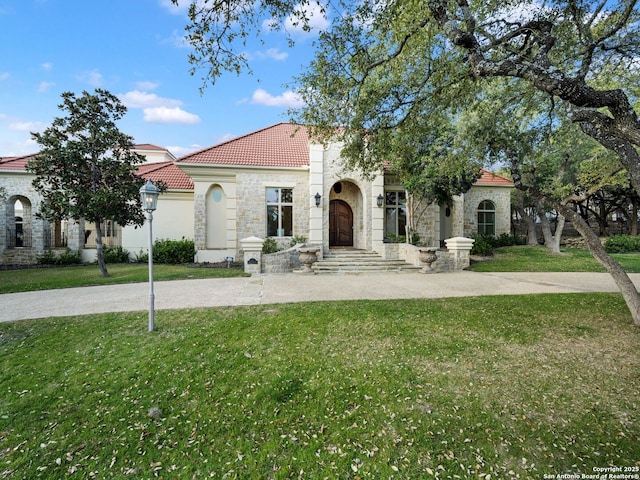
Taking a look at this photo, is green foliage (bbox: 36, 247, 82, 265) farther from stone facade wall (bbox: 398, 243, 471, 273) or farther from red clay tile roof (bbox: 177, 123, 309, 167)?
stone facade wall (bbox: 398, 243, 471, 273)

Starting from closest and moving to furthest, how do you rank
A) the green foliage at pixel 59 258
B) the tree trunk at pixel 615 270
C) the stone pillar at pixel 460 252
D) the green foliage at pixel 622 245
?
the tree trunk at pixel 615 270 < the stone pillar at pixel 460 252 < the green foliage at pixel 59 258 < the green foliage at pixel 622 245

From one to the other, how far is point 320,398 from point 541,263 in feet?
44.8

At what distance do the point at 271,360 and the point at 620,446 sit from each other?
3.39m

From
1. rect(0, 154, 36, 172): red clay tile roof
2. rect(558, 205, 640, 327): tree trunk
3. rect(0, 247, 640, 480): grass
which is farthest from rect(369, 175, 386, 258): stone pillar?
rect(0, 154, 36, 172): red clay tile roof

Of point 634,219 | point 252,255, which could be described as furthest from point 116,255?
point 634,219

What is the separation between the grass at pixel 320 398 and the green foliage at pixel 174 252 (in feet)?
28.8

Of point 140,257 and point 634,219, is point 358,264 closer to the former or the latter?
point 140,257

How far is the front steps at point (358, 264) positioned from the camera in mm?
11298

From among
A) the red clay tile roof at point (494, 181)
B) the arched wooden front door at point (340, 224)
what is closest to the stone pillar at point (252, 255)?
the arched wooden front door at point (340, 224)

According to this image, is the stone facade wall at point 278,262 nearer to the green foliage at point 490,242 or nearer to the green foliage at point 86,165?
the green foliage at point 86,165

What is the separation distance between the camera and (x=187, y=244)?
1357cm

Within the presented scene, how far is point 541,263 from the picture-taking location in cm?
1254

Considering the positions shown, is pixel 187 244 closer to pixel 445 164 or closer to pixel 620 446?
pixel 445 164

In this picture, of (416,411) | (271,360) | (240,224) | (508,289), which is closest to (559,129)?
(508,289)
